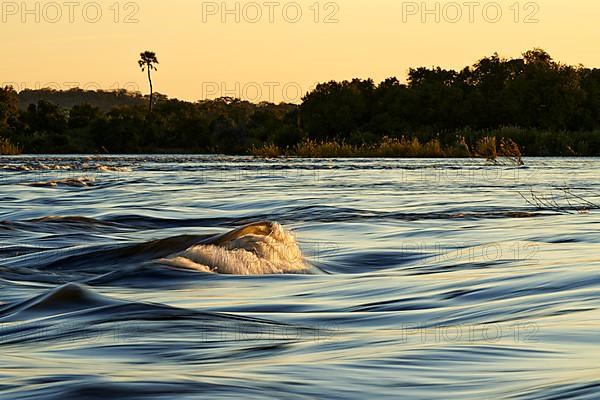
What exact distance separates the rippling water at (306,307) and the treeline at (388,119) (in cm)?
4020

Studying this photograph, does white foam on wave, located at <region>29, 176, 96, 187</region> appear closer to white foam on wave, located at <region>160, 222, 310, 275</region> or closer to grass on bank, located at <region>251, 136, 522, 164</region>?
white foam on wave, located at <region>160, 222, 310, 275</region>

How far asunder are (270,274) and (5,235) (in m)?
4.28

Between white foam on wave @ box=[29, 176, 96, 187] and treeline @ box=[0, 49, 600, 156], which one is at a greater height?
treeline @ box=[0, 49, 600, 156]

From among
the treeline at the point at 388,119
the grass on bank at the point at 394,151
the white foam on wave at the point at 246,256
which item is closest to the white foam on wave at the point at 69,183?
the white foam on wave at the point at 246,256

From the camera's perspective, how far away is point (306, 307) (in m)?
5.86

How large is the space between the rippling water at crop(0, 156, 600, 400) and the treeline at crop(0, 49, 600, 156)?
4020cm

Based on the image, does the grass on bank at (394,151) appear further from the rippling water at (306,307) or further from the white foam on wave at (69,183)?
the rippling water at (306,307)

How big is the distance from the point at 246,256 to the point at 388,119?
2429 inches

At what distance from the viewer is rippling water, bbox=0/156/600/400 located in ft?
12.3

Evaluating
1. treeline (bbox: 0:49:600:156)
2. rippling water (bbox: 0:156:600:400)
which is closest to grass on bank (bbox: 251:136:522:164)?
treeline (bbox: 0:49:600:156)

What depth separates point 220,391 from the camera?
11.7 feet

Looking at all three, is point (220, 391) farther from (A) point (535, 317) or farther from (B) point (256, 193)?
(B) point (256, 193)

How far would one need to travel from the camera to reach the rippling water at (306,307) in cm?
374

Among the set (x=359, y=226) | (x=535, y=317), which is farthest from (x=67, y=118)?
(x=535, y=317)
